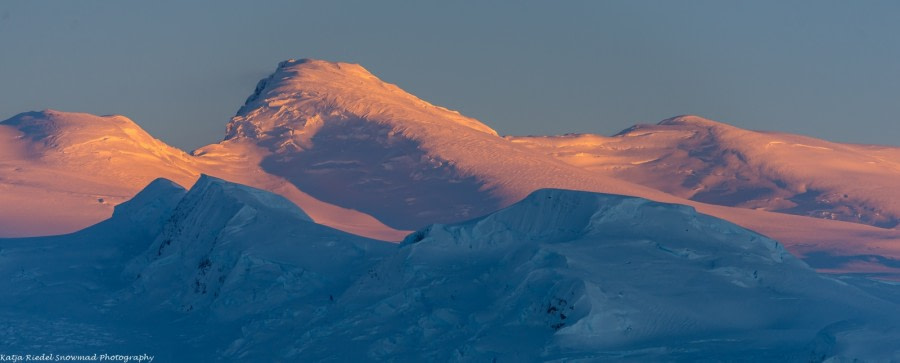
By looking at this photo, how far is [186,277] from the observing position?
74.1ft

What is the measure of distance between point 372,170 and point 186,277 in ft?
180

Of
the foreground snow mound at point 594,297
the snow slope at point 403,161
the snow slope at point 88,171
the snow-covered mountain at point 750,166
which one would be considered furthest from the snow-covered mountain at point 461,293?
the snow-covered mountain at point 750,166

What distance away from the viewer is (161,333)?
786 inches

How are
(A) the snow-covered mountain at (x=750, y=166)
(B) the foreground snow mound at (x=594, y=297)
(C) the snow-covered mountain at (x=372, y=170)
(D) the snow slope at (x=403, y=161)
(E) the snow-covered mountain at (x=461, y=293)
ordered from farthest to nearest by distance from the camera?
(A) the snow-covered mountain at (x=750, y=166)
(D) the snow slope at (x=403, y=161)
(C) the snow-covered mountain at (x=372, y=170)
(E) the snow-covered mountain at (x=461, y=293)
(B) the foreground snow mound at (x=594, y=297)

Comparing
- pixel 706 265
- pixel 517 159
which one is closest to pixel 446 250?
pixel 706 265

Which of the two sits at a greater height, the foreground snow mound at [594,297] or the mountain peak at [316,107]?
the mountain peak at [316,107]

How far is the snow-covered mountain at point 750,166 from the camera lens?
8169 centimetres

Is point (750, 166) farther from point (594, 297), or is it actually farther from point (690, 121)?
point (594, 297)

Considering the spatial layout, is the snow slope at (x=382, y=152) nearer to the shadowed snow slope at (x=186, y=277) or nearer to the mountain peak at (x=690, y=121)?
the mountain peak at (x=690, y=121)

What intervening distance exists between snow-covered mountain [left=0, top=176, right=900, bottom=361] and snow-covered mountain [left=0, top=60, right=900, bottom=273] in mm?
33252

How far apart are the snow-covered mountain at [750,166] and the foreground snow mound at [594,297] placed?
6265 cm

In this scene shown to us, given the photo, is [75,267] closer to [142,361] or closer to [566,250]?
[142,361]

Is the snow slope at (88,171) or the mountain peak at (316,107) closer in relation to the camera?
the snow slope at (88,171)

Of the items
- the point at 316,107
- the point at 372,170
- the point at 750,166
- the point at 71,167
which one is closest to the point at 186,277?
the point at 71,167
